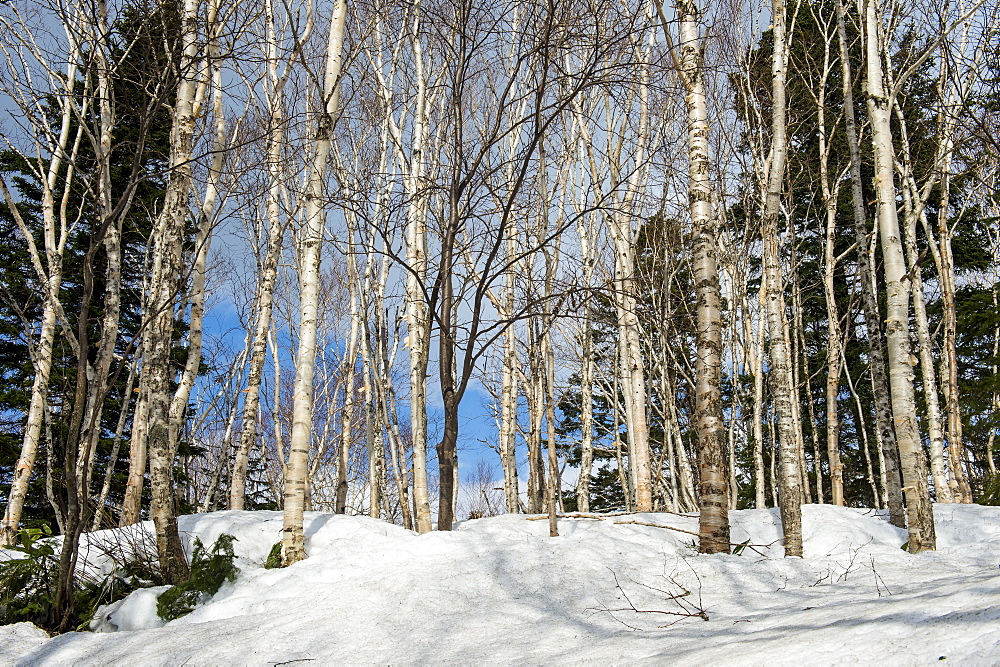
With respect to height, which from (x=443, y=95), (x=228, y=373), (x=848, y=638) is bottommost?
(x=848, y=638)

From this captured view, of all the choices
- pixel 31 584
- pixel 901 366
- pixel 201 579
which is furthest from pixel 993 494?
pixel 31 584

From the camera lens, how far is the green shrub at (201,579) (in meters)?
4.29

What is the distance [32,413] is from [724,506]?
8.71 m

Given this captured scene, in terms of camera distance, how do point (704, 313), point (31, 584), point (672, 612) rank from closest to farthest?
1. point (672, 612)
2. point (31, 584)
3. point (704, 313)

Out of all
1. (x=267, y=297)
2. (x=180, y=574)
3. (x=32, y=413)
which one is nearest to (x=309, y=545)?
(x=180, y=574)

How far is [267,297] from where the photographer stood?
855 cm

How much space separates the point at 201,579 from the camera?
4.54 metres

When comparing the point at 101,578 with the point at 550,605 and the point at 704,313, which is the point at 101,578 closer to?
the point at 550,605

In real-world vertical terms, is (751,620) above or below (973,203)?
below

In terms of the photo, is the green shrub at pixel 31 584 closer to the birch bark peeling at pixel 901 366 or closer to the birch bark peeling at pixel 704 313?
the birch bark peeling at pixel 704 313

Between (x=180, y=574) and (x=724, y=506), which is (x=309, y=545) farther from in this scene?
(x=724, y=506)

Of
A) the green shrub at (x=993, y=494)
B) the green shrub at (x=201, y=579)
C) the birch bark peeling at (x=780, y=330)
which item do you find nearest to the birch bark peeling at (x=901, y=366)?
the birch bark peeling at (x=780, y=330)

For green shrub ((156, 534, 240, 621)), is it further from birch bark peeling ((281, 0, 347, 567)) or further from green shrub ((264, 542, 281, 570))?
birch bark peeling ((281, 0, 347, 567))

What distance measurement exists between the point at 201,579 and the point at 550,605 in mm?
2732
